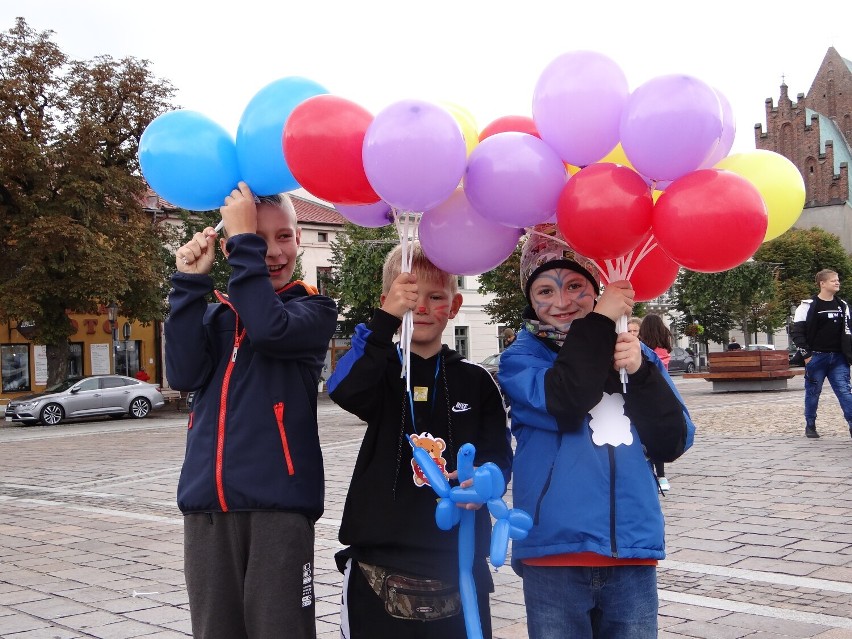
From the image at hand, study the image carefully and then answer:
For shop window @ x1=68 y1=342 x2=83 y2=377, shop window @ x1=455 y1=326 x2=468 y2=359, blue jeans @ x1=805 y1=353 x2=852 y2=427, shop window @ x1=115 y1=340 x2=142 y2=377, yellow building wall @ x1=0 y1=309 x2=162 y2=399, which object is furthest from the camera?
shop window @ x1=455 y1=326 x2=468 y2=359

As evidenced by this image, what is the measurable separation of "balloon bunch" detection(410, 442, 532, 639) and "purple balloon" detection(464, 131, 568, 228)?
0.69 meters

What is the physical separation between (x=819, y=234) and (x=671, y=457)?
6039cm

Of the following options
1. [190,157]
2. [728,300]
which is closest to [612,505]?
[190,157]

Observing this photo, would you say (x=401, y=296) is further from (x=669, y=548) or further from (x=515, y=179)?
(x=669, y=548)

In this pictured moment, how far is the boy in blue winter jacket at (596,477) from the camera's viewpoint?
227 centimetres

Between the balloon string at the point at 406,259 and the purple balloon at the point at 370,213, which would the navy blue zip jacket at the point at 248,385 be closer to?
the balloon string at the point at 406,259

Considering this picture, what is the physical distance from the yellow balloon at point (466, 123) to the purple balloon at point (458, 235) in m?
0.16

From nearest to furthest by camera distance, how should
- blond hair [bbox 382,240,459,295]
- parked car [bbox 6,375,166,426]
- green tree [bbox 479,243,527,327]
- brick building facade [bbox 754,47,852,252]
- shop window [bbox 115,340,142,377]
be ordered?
blond hair [bbox 382,240,459,295] < parked car [bbox 6,375,166,426] < green tree [bbox 479,243,527,327] < shop window [bbox 115,340,142,377] < brick building facade [bbox 754,47,852,252]

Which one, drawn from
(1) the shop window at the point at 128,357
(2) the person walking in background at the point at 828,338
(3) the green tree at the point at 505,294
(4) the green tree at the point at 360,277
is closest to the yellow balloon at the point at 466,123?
(2) the person walking in background at the point at 828,338

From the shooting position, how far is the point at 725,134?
2467 mm

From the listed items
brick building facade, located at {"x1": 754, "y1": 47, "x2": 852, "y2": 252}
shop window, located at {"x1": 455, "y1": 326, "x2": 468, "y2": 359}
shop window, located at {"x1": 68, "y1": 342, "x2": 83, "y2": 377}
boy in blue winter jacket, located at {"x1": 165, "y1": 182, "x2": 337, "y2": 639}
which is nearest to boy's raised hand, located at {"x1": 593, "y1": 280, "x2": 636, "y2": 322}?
boy in blue winter jacket, located at {"x1": 165, "y1": 182, "x2": 337, "y2": 639}

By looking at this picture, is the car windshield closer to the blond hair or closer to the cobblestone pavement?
the cobblestone pavement

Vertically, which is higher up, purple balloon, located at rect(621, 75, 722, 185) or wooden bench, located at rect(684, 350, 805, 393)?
purple balloon, located at rect(621, 75, 722, 185)

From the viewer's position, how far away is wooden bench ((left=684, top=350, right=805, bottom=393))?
69.6 ft
